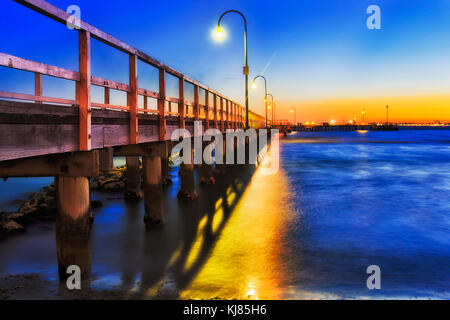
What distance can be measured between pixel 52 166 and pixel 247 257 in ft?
15.4

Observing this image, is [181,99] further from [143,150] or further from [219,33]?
[219,33]

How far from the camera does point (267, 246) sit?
32.8ft

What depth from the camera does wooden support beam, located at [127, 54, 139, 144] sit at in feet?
25.6

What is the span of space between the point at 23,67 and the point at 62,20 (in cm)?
109

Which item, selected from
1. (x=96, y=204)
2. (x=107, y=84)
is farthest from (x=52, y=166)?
(x=96, y=204)

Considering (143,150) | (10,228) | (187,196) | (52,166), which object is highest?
(143,150)

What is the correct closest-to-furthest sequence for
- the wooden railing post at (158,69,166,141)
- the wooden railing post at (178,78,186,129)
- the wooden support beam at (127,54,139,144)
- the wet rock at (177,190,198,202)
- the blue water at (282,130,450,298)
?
the blue water at (282,130,450,298) < the wooden support beam at (127,54,139,144) < the wooden railing post at (158,69,166,141) < the wooden railing post at (178,78,186,129) < the wet rock at (177,190,198,202)

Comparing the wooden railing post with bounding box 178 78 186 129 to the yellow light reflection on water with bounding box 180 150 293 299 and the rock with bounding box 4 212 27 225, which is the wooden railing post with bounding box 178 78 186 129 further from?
the rock with bounding box 4 212 27 225

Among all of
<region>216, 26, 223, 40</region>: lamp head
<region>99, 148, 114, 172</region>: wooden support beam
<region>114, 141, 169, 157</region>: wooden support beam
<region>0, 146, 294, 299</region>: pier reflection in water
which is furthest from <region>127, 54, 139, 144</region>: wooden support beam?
<region>216, 26, 223, 40</region>: lamp head

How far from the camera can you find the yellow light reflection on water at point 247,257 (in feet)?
23.0

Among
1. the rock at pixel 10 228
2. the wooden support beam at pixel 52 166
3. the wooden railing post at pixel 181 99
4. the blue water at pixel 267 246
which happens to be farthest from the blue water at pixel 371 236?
the rock at pixel 10 228

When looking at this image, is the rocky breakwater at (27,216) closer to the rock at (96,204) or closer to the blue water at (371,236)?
the rock at (96,204)

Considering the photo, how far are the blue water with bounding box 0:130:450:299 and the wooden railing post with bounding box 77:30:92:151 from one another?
2.89 meters

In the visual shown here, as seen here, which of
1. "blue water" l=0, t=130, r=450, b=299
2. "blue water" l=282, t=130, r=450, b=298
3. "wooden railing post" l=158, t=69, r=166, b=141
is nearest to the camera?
"blue water" l=0, t=130, r=450, b=299
